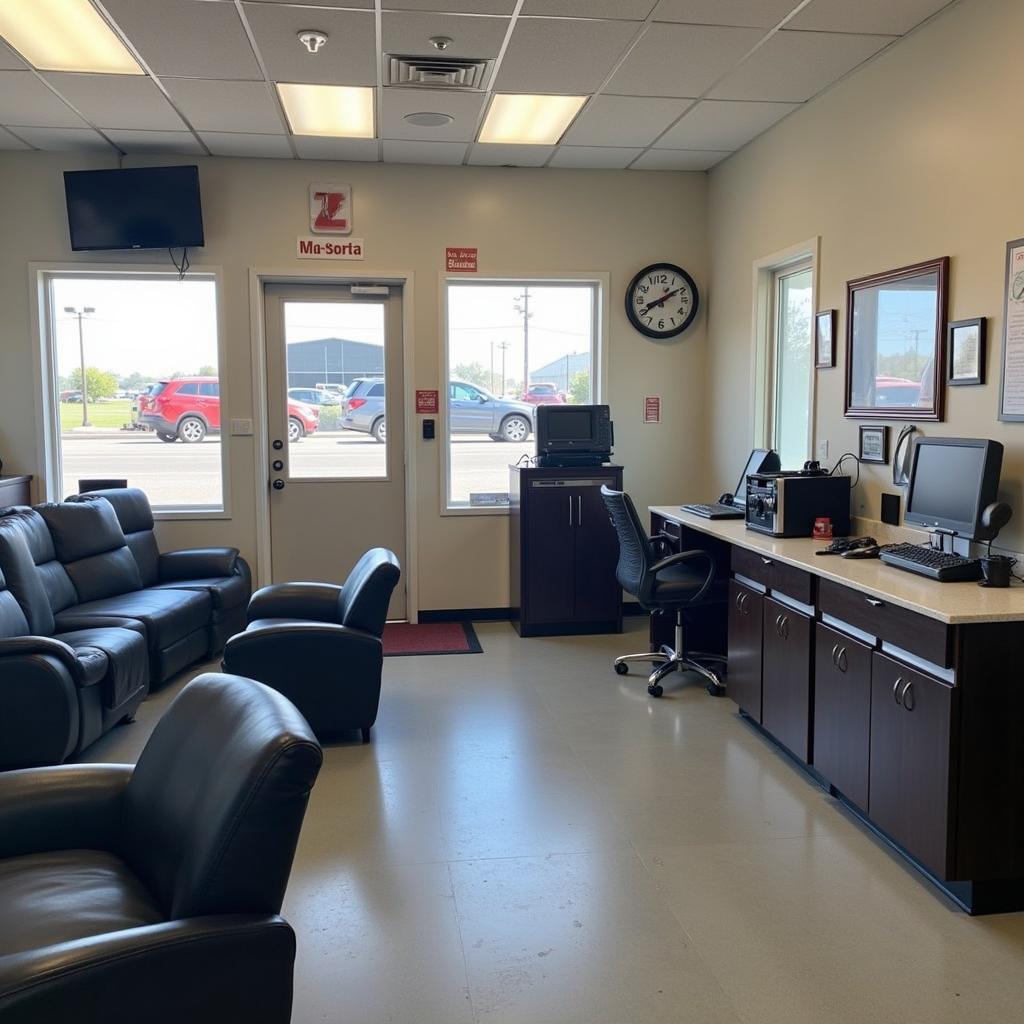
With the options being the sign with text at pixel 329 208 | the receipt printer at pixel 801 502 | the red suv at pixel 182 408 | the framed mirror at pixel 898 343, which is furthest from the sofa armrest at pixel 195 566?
the framed mirror at pixel 898 343

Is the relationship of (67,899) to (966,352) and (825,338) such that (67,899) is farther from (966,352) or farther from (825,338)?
(825,338)

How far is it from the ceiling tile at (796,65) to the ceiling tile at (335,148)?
203 cm

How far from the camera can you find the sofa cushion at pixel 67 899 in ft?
5.47

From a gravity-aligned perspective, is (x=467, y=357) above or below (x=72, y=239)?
below

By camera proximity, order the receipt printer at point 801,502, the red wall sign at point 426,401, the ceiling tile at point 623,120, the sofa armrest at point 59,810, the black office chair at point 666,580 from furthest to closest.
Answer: the red wall sign at point 426,401
the ceiling tile at point 623,120
the black office chair at point 666,580
the receipt printer at point 801,502
the sofa armrest at point 59,810

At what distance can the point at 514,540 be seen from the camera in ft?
19.5

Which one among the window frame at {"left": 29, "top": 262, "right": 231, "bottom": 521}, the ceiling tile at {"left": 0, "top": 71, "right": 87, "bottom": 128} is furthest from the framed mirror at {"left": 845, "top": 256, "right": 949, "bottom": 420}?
the ceiling tile at {"left": 0, "top": 71, "right": 87, "bottom": 128}

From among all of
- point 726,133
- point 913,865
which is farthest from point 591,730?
point 726,133

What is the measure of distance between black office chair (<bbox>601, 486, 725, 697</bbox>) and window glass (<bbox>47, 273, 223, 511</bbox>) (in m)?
2.74

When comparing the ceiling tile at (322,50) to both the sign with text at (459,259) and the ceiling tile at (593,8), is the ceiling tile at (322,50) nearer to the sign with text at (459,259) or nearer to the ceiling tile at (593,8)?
the ceiling tile at (593,8)

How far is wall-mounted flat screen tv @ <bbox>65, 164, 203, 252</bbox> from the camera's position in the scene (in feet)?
17.5

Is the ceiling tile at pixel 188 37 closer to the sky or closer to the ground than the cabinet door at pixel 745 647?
closer to the sky

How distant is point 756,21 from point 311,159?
117 inches

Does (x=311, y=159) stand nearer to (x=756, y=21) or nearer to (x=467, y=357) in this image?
(x=467, y=357)
